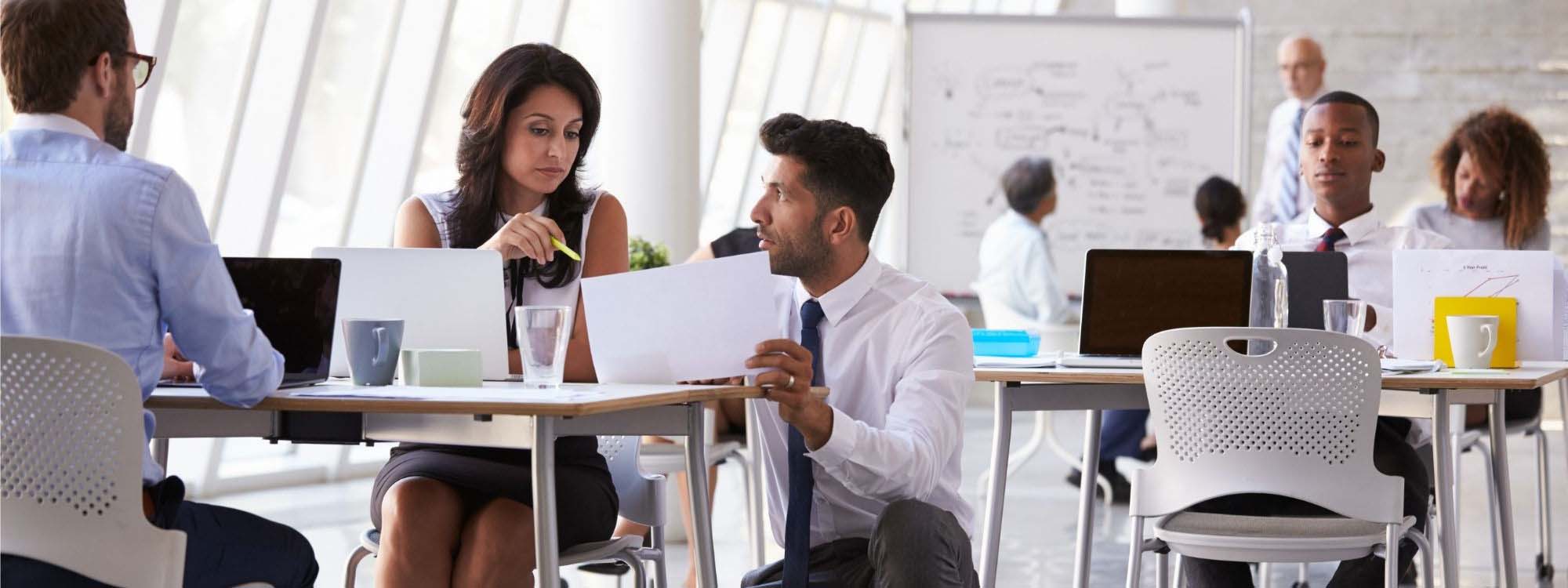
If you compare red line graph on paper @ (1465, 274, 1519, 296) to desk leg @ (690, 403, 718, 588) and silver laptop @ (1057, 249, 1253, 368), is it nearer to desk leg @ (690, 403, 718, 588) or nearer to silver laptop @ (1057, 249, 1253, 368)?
silver laptop @ (1057, 249, 1253, 368)

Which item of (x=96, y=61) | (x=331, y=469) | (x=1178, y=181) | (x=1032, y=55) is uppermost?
(x=1032, y=55)

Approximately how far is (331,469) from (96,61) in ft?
14.7

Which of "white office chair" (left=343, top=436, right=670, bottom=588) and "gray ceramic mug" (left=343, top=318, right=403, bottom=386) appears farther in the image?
"white office chair" (left=343, top=436, right=670, bottom=588)

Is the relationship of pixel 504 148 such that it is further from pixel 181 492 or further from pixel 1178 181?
pixel 1178 181

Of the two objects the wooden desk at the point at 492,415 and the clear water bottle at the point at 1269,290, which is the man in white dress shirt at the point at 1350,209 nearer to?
the clear water bottle at the point at 1269,290

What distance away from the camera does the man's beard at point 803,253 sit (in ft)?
7.97

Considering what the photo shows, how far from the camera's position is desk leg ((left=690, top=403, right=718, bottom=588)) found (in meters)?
2.28

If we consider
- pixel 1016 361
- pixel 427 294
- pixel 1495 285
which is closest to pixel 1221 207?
pixel 1495 285

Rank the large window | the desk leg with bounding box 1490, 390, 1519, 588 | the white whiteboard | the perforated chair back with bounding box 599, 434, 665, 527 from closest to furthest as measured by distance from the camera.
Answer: the perforated chair back with bounding box 599, 434, 665, 527 → the desk leg with bounding box 1490, 390, 1519, 588 → the large window → the white whiteboard

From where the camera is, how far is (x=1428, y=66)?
10.7 m

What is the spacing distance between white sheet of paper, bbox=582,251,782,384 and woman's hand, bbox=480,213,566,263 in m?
0.46

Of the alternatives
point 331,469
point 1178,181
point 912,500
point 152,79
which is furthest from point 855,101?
point 912,500

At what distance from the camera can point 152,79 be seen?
15.2 feet

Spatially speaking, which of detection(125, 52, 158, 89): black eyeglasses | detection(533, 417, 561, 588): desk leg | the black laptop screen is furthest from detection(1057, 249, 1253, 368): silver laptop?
detection(125, 52, 158, 89): black eyeglasses
